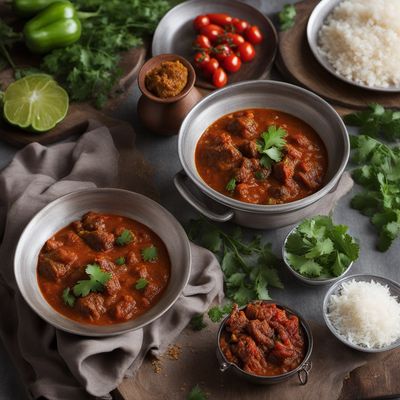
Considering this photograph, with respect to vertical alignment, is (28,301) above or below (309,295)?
above

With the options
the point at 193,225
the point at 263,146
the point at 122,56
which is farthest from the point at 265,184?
the point at 122,56

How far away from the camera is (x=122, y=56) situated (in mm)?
6809

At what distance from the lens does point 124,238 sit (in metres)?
5.17

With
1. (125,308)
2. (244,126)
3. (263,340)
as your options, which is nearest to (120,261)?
(125,308)

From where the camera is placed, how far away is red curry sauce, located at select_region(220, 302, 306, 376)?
4.59 meters

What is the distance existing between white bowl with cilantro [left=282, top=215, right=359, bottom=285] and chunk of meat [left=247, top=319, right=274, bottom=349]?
635 millimetres

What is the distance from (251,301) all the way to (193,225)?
32.9 inches

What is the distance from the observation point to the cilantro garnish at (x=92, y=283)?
4836 mm

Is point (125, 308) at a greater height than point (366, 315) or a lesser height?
greater

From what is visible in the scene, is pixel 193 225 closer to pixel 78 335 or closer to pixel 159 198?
pixel 159 198

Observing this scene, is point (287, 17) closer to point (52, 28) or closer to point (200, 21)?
point (200, 21)

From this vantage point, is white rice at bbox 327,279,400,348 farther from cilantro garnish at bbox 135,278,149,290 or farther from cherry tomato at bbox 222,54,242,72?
cherry tomato at bbox 222,54,242,72

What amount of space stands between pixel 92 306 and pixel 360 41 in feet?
11.6

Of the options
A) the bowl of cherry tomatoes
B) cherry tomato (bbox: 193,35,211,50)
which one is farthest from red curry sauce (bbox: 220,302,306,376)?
cherry tomato (bbox: 193,35,211,50)
